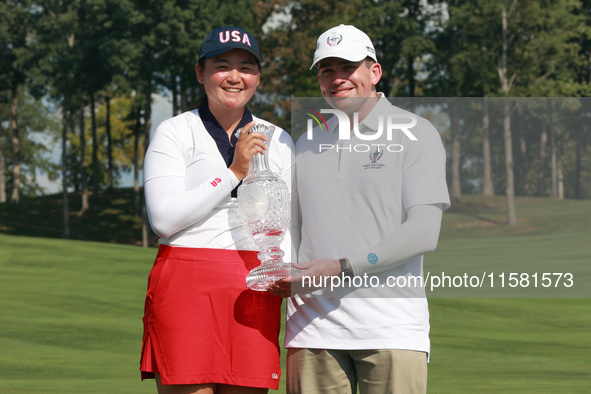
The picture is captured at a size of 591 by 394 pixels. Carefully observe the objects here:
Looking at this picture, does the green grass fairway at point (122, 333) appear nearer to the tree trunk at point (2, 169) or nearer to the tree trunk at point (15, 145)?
the tree trunk at point (15, 145)

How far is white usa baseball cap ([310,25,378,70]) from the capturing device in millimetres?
3793

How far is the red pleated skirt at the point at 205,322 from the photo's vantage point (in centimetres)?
396

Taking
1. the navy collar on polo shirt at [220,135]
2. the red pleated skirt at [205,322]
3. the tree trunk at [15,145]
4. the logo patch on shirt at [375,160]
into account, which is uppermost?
the tree trunk at [15,145]

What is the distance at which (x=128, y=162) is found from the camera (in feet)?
240

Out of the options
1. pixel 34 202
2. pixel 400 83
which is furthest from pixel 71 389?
pixel 34 202

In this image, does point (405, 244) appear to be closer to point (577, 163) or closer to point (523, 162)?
point (523, 162)

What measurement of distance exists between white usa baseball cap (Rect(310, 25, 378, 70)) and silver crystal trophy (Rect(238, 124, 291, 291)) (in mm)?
463

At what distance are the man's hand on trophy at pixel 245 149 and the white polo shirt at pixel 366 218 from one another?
0.88 ft

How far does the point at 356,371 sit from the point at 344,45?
1.47 m

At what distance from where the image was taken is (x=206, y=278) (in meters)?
3.98

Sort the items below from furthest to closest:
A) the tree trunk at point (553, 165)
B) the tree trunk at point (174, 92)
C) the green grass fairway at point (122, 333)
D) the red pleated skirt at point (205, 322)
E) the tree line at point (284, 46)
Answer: the tree trunk at point (174, 92) → the tree line at point (284, 46) → the green grass fairway at point (122, 333) → the tree trunk at point (553, 165) → the red pleated skirt at point (205, 322)

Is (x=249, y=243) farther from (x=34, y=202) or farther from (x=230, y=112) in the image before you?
(x=34, y=202)

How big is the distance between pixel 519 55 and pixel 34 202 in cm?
3496

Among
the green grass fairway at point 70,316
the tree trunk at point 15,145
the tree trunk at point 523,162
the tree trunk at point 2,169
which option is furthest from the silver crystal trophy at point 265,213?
the tree trunk at point 2,169
